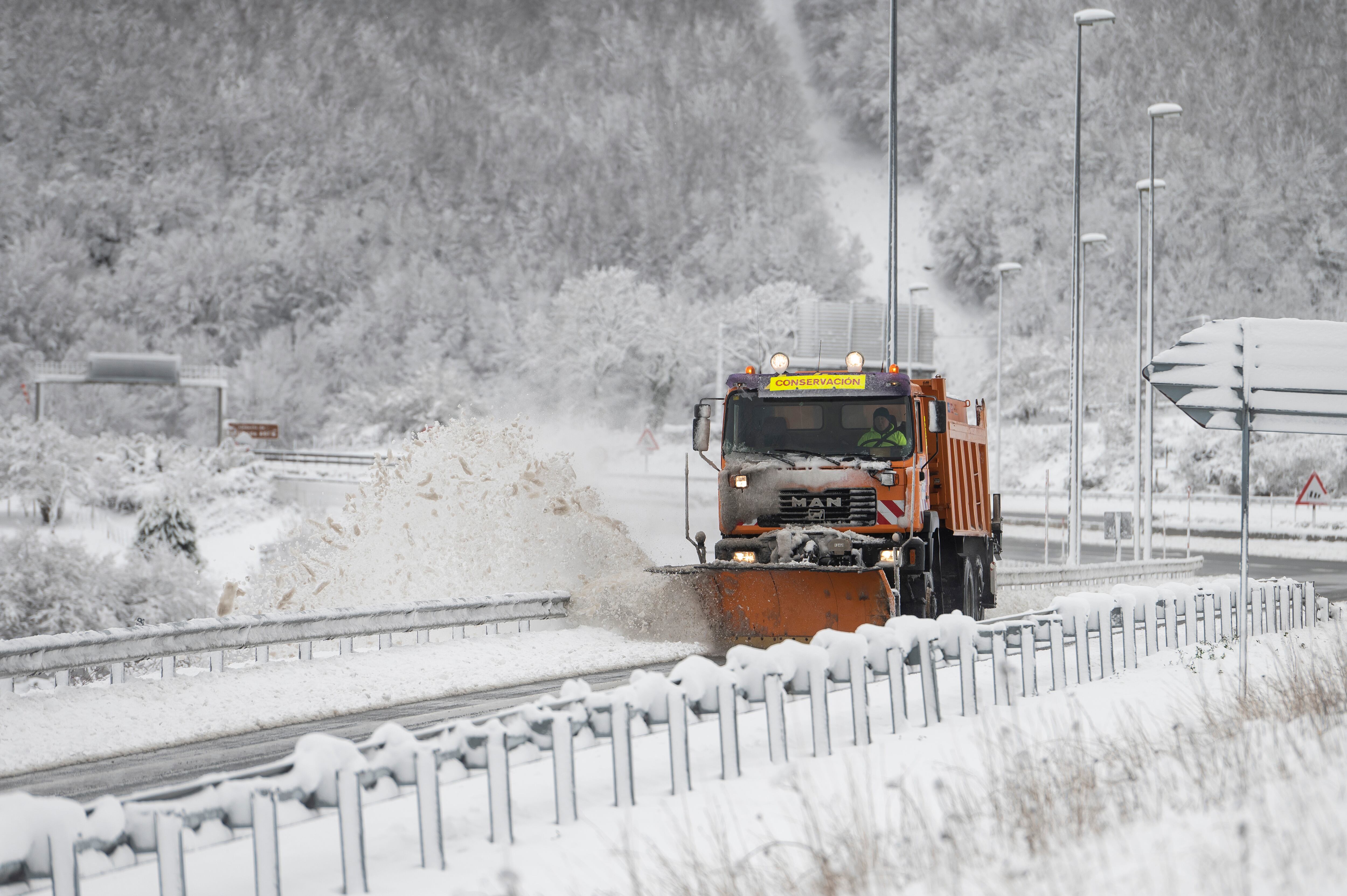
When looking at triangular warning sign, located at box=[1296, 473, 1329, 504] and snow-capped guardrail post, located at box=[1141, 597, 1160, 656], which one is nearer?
snow-capped guardrail post, located at box=[1141, 597, 1160, 656]

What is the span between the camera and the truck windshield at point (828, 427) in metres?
14.9

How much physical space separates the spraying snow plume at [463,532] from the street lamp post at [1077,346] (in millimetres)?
13010

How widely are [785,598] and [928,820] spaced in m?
7.98

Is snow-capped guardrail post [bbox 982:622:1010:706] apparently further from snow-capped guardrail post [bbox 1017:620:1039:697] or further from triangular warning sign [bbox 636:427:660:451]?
triangular warning sign [bbox 636:427:660:451]

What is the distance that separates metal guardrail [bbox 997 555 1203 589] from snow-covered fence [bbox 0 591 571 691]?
8864 millimetres

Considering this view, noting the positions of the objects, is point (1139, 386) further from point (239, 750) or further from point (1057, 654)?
point (239, 750)

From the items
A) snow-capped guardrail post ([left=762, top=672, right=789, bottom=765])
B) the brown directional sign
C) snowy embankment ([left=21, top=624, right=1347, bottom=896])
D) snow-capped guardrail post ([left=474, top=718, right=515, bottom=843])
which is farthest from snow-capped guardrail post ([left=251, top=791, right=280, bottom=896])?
the brown directional sign

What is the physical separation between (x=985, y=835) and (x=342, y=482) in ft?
177

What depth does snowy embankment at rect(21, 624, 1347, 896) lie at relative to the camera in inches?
209

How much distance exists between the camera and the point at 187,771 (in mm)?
9102

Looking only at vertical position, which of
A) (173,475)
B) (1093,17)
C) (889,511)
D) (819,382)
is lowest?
(173,475)

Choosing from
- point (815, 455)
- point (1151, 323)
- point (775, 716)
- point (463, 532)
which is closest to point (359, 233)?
point (1151, 323)

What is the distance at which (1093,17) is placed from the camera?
28.6 meters

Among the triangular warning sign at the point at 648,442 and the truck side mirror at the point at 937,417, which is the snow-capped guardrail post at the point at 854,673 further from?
the triangular warning sign at the point at 648,442
